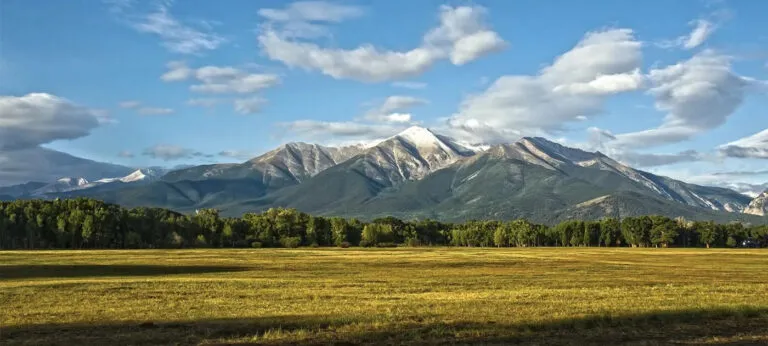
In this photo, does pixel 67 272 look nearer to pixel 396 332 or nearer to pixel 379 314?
pixel 379 314

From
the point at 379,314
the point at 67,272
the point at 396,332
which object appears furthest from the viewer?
the point at 67,272

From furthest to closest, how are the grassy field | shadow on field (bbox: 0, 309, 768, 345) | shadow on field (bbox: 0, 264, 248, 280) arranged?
shadow on field (bbox: 0, 264, 248, 280) < the grassy field < shadow on field (bbox: 0, 309, 768, 345)

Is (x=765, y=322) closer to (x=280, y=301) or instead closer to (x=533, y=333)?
(x=533, y=333)

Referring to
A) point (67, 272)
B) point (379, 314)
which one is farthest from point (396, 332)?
point (67, 272)

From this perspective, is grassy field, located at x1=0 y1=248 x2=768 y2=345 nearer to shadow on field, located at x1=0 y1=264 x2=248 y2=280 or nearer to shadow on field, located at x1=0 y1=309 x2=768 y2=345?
shadow on field, located at x1=0 y1=309 x2=768 y2=345

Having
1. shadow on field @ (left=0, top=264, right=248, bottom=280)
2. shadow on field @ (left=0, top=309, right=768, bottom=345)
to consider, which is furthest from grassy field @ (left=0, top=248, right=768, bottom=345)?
shadow on field @ (left=0, top=264, right=248, bottom=280)

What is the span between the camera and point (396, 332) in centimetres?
2383

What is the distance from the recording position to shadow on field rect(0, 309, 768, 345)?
22.1m

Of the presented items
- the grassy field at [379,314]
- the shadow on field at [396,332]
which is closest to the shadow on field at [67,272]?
the grassy field at [379,314]

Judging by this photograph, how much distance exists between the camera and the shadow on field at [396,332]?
22.1m

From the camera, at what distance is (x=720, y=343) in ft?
72.0

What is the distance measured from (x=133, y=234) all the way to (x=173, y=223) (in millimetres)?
15210

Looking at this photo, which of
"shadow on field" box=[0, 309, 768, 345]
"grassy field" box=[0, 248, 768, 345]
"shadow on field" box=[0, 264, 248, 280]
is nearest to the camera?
"shadow on field" box=[0, 309, 768, 345]

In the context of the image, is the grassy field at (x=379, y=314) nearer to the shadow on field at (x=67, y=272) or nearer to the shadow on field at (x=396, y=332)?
the shadow on field at (x=396, y=332)
